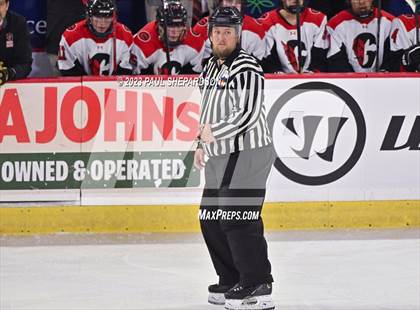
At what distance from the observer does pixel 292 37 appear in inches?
267

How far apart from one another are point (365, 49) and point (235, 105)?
7.94 feet

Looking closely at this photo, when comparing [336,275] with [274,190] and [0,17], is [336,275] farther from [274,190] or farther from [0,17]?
[0,17]

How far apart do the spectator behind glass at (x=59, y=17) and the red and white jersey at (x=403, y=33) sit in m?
1.88

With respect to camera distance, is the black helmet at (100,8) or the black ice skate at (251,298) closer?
the black ice skate at (251,298)

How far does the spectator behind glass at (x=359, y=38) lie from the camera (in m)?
6.84

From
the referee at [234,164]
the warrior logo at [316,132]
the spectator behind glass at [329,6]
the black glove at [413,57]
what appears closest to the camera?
the referee at [234,164]

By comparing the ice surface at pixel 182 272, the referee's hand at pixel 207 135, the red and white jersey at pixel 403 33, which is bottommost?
the ice surface at pixel 182 272

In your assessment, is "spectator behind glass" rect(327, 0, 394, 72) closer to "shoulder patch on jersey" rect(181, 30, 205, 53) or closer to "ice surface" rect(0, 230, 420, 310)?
"shoulder patch on jersey" rect(181, 30, 205, 53)

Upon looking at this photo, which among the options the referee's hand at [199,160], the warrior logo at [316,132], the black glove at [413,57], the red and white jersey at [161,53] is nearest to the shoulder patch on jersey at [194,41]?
the red and white jersey at [161,53]

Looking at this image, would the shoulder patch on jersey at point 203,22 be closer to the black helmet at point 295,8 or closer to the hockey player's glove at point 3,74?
the black helmet at point 295,8

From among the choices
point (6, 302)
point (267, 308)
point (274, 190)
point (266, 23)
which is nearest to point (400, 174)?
point (274, 190)

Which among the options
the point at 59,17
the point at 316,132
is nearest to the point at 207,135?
the point at 316,132

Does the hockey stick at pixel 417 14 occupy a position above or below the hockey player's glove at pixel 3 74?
above

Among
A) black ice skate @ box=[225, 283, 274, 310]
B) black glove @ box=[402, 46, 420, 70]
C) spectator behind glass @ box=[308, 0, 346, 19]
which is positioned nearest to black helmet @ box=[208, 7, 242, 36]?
black ice skate @ box=[225, 283, 274, 310]
